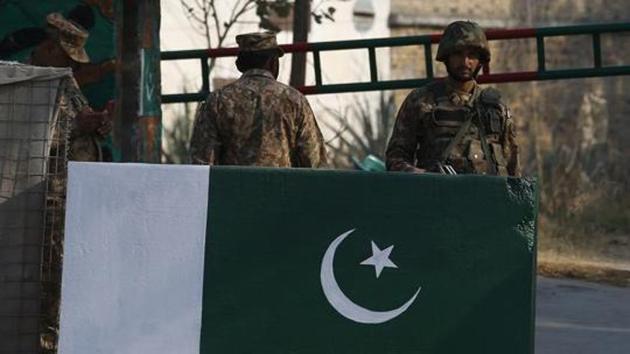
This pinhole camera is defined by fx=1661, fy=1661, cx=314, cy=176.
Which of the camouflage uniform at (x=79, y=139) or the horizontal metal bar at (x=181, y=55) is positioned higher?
the horizontal metal bar at (x=181, y=55)

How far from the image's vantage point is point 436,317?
247 inches

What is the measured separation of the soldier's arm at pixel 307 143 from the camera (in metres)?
8.05

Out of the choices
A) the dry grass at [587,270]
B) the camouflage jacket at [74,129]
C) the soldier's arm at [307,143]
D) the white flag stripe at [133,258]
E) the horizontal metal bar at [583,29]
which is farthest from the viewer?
the dry grass at [587,270]

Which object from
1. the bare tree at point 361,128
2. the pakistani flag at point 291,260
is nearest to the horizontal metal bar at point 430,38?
the pakistani flag at point 291,260

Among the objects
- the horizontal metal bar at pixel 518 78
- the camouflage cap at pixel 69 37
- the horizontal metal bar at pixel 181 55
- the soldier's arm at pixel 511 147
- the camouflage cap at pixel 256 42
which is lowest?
the soldier's arm at pixel 511 147

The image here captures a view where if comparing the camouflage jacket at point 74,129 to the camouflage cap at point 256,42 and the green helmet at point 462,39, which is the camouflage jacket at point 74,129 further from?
the green helmet at point 462,39

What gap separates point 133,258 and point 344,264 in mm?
791

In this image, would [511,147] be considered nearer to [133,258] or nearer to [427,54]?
[133,258]

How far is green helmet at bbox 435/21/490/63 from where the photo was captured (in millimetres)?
7840

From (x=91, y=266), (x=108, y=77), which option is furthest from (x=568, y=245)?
(x=91, y=266)

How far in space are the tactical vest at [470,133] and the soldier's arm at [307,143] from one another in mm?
542

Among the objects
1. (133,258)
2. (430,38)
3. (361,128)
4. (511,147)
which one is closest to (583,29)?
(430,38)

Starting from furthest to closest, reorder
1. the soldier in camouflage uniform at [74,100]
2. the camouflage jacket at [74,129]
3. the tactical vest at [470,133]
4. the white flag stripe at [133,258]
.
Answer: the tactical vest at [470,133] → the soldier in camouflage uniform at [74,100] → the camouflage jacket at [74,129] → the white flag stripe at [133,258]

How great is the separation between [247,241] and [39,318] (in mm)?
1040
